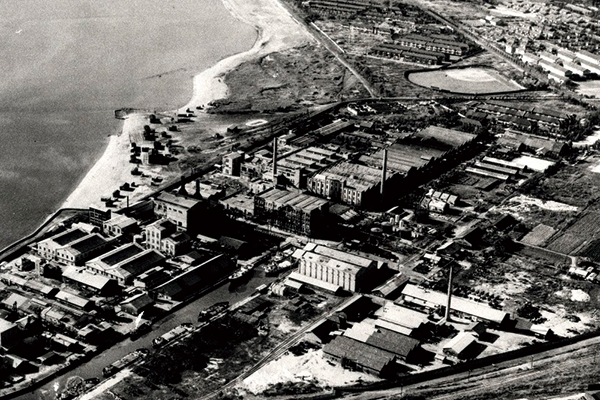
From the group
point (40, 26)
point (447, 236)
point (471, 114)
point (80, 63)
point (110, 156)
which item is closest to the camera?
point (447, 236)

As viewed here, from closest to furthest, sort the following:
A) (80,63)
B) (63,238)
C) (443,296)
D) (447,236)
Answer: (443,296) < (63,238) < (447,236) < (80,63)

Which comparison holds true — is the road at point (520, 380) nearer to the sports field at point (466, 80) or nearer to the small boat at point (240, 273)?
the small boat at point (240, 273)

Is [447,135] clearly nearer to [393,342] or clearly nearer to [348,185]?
[348,185]

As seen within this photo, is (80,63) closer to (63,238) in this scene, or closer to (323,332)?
(63,238)

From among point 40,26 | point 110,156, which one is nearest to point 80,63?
point 40,26

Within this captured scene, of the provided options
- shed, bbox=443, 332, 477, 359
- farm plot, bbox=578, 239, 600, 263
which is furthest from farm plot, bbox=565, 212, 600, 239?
shed, bbox=443, 332, 477, 359

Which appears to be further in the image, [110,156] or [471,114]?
[471,114]
